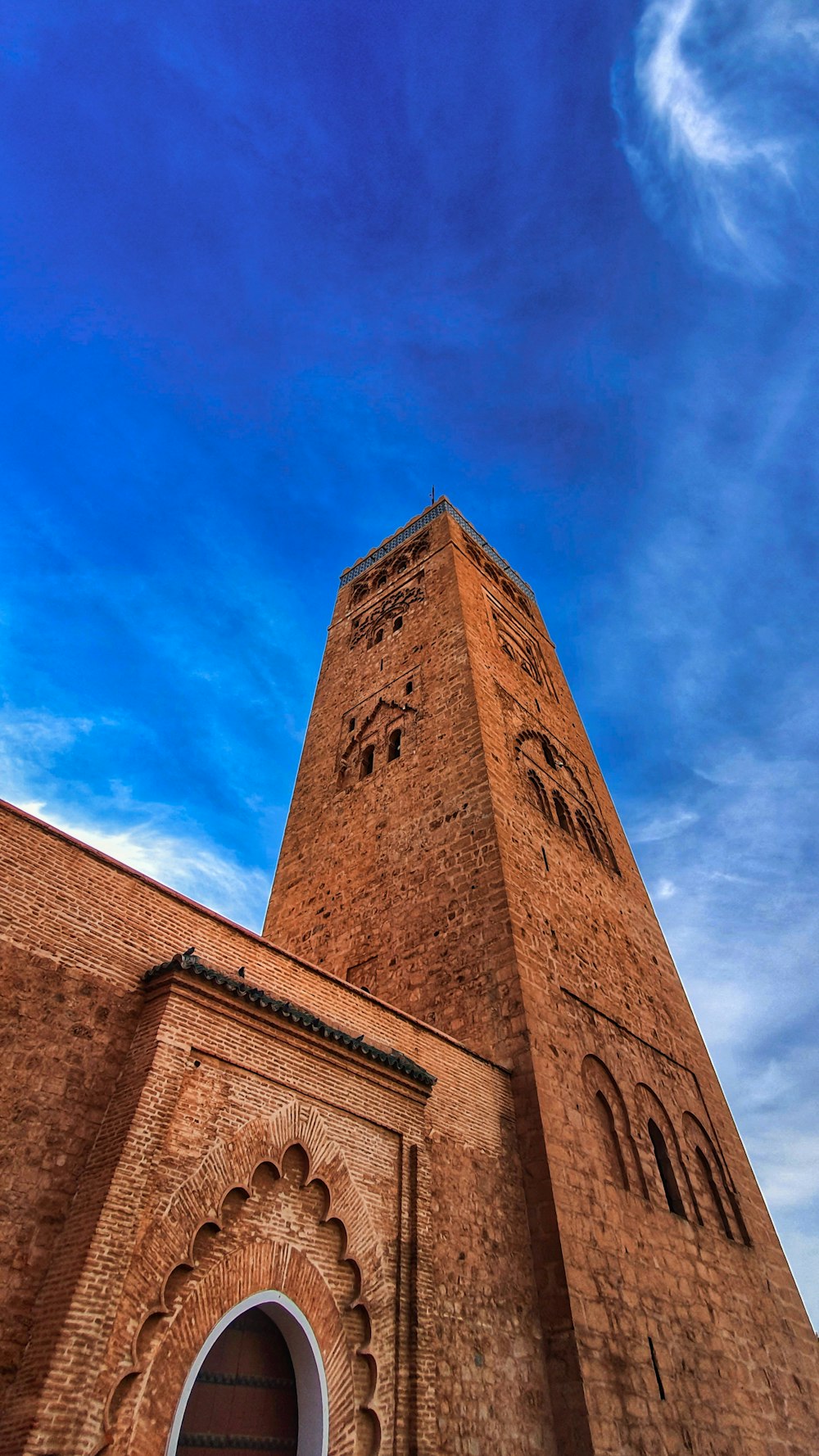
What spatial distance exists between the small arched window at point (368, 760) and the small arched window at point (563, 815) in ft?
10.7

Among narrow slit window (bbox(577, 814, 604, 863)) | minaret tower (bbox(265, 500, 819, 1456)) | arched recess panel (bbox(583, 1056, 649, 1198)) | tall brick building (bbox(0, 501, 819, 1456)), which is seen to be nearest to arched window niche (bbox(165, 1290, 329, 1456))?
tall brick building (bbox(0, 501, 819, 1456))

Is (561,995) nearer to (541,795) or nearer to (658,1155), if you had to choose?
(658,1155)

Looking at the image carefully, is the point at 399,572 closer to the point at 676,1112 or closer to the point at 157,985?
the point at 676,1112

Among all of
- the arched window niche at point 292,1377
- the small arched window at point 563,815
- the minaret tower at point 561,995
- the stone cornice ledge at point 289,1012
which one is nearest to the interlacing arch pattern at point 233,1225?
the arched window niche at point 292,1377

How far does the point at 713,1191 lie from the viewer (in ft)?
33.2

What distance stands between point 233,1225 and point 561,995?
5234 mm

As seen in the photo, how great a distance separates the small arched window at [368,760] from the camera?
13.8m

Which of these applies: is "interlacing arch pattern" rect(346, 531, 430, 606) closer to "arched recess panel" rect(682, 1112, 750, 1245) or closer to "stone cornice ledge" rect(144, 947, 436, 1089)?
"arched recess panel" rect(682, 1112, 750, 1245)

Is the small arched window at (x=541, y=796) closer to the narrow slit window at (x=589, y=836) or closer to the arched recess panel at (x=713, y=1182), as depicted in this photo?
the narrow slit window at (x=589, y=836)

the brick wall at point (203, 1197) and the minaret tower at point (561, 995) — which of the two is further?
the minaret tower at point (561, 995)

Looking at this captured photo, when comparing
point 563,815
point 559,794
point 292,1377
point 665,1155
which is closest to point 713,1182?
point 665,1155

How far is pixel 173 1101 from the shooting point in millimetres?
5168

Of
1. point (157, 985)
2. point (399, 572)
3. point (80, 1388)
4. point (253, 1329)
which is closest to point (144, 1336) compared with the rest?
point (80, 1388)

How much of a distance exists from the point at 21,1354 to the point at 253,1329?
1705mm
